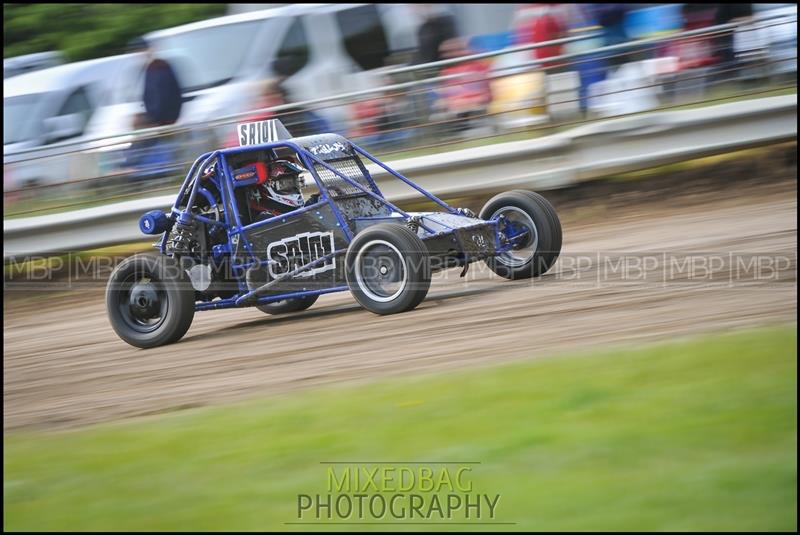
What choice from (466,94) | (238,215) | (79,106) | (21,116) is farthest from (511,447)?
(21,116)

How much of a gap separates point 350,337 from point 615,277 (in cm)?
200

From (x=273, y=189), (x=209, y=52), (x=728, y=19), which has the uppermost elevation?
(x=209, y=52)

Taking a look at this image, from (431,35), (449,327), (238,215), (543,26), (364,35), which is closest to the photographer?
(449,327)

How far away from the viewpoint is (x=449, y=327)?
6.58 meters

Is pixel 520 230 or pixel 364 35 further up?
pixel 364 35

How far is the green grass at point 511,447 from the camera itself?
11.8 ft

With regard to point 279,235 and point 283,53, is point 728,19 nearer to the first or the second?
point 283,53

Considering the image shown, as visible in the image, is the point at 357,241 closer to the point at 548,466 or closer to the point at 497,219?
the point at 497,219

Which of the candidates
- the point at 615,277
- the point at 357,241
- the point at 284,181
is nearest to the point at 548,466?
the point at 357,241

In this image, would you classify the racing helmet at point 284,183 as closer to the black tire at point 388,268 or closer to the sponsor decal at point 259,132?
the sponsor decal at point 259,132

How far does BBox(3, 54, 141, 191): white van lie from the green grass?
26.0 feet

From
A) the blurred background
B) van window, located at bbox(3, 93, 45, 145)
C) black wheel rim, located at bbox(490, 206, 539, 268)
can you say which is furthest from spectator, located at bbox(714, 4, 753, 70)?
van window, located at bbox(3, 93, 45, 145)

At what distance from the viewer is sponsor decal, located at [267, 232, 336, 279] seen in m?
7.35

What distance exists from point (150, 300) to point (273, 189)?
118 cm
